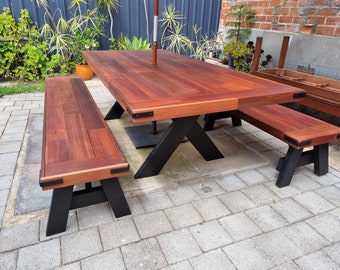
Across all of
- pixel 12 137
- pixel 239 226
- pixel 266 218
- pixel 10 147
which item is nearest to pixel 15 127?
pixel 12 137

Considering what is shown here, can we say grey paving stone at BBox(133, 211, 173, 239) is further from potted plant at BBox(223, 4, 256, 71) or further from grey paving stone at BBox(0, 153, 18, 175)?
potted plant at BBox(223, 4, 256, 71)

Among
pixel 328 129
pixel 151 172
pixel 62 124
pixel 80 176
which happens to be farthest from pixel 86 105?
pixel 328 129

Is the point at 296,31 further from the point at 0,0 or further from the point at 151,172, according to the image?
the point at 0,0

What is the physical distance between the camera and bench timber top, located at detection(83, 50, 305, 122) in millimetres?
1420

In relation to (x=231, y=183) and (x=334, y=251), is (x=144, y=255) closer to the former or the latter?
(x=231, y=183)

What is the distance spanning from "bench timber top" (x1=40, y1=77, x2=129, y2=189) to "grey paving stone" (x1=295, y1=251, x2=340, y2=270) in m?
1.02

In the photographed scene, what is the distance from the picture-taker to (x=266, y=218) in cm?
171

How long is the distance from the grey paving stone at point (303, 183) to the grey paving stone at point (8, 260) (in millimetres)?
1845

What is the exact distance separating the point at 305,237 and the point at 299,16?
2.92m

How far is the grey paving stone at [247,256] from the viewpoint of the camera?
1.38m

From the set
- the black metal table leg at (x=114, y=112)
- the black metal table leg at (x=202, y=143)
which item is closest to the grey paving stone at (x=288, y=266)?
the black metal table leg at (x=202, y=143)

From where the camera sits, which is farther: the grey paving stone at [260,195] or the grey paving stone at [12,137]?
the grey paving stone at [12,137]

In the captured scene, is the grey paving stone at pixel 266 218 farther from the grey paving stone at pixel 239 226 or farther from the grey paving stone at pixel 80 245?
the grey paving stone at pixel 80 245

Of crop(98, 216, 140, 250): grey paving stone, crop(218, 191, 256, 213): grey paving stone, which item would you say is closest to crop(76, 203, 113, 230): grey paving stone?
crop(98, 216, 140, 250): grey paving stone
